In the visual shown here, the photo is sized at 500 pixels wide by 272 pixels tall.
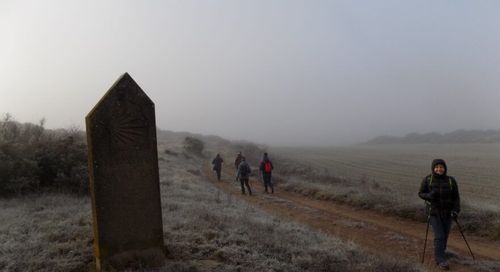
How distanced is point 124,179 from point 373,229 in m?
8.63

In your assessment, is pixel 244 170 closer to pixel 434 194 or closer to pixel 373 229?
pixel 373 229

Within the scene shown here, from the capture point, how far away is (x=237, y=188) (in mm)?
22406

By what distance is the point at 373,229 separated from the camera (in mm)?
12570

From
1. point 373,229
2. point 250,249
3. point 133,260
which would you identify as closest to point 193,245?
point 250,249

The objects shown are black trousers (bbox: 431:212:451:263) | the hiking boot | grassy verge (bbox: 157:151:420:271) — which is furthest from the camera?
black trousers (bbox: 431:212:451:263)

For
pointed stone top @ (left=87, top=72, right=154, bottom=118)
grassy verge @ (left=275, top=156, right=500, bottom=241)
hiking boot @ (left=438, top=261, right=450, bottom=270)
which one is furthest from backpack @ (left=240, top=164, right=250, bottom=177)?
pointed stone top @ (left=87, top=72, right=154, bottom=118)

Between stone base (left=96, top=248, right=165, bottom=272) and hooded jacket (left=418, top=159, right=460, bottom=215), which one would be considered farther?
hooded jacket (left=418, top=159, right=460, bottom=215)

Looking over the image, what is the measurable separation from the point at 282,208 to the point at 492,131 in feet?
345

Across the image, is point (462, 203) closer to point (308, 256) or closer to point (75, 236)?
point (308, 256)

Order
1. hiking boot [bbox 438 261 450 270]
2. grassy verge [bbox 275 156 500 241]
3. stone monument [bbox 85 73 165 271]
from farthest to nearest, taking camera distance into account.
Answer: grassy verge [bbox 275 156 500 241], hiking boot [bbox 438 261 450 270], stone monument [bbox 85 73 165 271]

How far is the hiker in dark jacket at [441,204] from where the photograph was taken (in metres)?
8.47

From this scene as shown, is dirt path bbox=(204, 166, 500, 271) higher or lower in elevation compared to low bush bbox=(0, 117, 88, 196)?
lower

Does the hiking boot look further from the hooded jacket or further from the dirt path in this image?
the hooded jacket

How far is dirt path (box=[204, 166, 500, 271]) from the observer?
9562 millimetres
